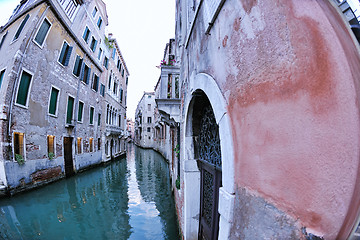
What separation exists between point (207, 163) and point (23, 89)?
8.63 metres

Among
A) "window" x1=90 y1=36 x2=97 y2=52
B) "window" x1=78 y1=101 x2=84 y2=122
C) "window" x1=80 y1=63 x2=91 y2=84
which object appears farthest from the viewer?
"window" x1=90 y1=36 x2=97 y2=52

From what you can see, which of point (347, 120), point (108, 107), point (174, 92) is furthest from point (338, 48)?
point (108, 107)

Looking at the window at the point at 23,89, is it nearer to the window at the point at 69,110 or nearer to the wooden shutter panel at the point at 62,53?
the wooden shutter panel at the point at 62,53

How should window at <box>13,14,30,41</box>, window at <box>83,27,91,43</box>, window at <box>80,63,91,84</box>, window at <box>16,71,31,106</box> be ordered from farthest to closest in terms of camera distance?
window at <box>83,27,91,43</box>
window at <box>80,63,91,84</box>
window at <box>13,14,30,41</box>
window at <box>16,71,31,106</box>

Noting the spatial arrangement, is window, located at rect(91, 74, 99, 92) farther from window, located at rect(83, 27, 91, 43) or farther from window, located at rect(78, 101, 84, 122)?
window, located at rect(83, 27, 91, 43)

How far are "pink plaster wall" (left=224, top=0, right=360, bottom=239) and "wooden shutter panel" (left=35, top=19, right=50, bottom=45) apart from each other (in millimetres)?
10016

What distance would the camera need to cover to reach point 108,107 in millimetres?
15672

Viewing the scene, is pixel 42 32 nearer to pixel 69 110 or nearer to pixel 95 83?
pixel 69 110

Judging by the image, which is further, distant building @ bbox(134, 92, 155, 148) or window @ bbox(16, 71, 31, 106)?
distant building @ bbox(134, 92, 155, 148)

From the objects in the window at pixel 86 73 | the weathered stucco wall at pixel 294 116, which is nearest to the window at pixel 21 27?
the window at pixel 86 73

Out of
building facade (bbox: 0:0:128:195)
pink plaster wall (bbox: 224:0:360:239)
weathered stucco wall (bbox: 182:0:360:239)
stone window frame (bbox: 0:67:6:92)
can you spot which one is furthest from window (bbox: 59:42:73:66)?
pink plaster wall (bbox: 224:0:360:239)

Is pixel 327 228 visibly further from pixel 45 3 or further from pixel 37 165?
pixel 45 3

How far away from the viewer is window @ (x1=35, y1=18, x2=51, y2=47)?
764 cm

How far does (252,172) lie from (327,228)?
498mm
